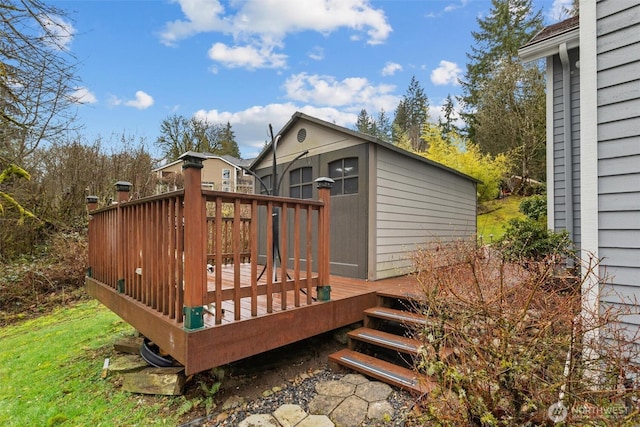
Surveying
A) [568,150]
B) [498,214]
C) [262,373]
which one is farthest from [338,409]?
[498,214]

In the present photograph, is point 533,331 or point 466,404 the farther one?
point 533,331

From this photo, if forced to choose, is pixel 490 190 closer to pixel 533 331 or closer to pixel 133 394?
pixel 533 331

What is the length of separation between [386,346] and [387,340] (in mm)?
73

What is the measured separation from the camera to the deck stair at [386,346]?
2518 millimetres

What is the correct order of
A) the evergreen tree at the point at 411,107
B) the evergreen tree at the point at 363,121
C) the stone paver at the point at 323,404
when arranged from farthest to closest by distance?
the evergreen tree at the point at 363,121, the evergreen tree at the point at 411,107, the stone paver at the point at 323,404

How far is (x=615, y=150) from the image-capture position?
7.25 ft

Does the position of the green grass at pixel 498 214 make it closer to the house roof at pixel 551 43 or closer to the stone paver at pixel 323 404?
Answer: the house roof at pixel 551 43

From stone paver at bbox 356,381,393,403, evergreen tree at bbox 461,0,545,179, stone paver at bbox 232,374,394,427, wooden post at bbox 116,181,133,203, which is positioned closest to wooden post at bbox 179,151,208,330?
stone paver at bbox 232,374,394,427

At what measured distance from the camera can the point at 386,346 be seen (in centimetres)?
280

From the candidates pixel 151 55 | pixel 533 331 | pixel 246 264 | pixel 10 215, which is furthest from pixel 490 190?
pixel 10 215

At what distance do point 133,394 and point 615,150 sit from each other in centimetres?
428

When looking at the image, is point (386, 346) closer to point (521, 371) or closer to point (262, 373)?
point (262, 373)

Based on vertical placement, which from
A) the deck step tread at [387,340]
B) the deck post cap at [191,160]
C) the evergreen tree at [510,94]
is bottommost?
the deck step tread at [387,340]

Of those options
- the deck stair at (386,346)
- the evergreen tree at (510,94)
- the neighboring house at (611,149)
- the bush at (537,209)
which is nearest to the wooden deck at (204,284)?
the deck stair at (386,346)
